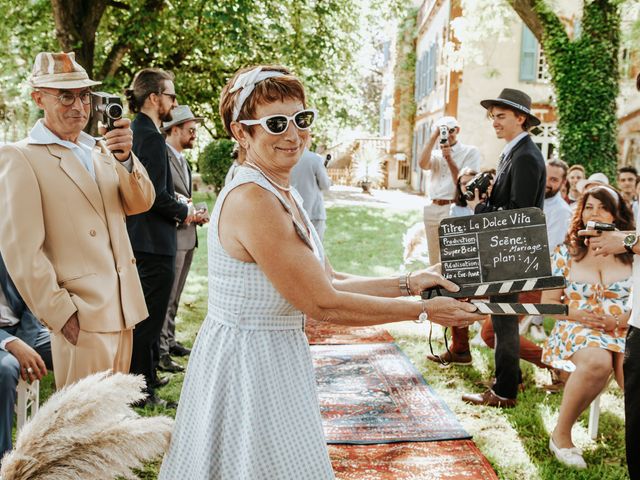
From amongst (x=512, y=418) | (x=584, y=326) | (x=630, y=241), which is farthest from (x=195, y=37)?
(x=630, y=241)

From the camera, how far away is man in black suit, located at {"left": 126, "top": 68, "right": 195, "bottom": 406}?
4762 millimetres

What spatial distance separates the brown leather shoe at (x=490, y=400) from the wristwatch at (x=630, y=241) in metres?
2.41

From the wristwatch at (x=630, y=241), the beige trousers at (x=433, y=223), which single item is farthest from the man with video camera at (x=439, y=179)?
the wristwatch at (x=630, y=241)

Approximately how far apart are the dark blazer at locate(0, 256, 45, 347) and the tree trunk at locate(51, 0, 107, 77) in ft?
24.4

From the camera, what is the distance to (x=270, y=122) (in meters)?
2.15

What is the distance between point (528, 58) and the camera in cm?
2298

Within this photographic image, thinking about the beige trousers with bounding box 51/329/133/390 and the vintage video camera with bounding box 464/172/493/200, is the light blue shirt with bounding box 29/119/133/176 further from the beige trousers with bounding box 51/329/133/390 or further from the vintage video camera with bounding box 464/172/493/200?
the vintage video camera with bounding box 464/172/493/200

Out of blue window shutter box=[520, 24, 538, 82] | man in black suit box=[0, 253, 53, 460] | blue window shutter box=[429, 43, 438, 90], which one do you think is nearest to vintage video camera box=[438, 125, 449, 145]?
man in black suit box=[0, 253, 53, 460]

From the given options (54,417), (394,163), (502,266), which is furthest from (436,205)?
(394,163)

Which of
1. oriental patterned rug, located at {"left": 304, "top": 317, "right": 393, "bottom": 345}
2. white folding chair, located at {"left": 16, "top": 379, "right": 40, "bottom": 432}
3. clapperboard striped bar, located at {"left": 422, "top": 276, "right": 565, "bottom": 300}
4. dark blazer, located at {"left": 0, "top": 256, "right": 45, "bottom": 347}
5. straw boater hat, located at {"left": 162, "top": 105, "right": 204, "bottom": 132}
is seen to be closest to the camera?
clapperboard striped bar, located at {"left": 422, "top": 276, "right": 565, "bottom": 300}

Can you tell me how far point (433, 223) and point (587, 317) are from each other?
136 inches

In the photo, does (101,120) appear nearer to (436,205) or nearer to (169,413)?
(169,413)

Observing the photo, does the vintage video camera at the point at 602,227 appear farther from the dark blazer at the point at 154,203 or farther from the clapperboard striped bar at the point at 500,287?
the dark blazer at the point at 154,203

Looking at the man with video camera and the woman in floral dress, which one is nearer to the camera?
the woman in floral dress
